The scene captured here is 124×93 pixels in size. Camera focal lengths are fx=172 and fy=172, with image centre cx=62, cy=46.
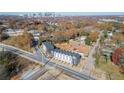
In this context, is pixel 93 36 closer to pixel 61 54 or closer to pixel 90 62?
pixel 90 62

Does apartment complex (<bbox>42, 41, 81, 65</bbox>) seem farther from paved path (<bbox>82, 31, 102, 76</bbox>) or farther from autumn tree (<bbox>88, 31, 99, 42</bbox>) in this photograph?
autumn tree (<bbox>88, 31, 99, 42</bbox>)

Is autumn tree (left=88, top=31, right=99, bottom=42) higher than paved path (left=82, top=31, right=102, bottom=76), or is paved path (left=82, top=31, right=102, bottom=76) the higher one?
autumn tree (left=88, top=31, right=99, bottom=42)

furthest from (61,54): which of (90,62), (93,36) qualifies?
(93,36)

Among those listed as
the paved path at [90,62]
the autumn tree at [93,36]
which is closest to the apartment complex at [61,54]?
the paved path at [90,62]

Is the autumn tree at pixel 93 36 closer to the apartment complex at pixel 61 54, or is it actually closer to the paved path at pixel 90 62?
the paved path at pixel 90 62

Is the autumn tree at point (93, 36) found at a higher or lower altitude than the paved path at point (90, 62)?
higher

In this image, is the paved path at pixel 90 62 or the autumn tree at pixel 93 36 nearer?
the paved path at pixel 90 62

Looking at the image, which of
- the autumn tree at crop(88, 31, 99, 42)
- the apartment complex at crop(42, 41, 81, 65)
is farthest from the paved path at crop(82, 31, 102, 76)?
the apartment complex at crop(42, 41, 81, 65)
